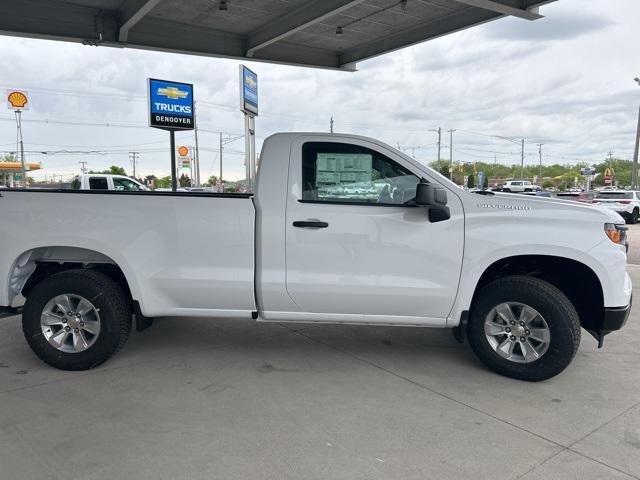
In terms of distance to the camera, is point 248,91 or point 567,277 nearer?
point 567,277

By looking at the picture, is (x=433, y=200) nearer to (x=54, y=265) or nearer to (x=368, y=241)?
(x=368, y=241)

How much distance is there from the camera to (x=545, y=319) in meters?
4.11

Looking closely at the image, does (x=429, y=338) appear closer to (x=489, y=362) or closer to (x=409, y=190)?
(x=489, y=362)

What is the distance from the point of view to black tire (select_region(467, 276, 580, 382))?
4.07m

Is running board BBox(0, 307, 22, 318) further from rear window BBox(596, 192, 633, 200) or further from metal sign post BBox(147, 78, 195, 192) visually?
rear window BBox(596, 192, 633, 200)

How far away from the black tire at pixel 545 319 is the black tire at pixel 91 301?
3111 mm

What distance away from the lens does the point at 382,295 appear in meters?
4.19

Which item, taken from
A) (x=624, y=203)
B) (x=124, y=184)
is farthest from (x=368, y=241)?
(x=624, y=203)

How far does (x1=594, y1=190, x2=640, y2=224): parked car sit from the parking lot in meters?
21.2

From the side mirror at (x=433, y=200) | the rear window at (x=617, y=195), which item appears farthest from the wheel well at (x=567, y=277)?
the rear window at (x=617, y=195)

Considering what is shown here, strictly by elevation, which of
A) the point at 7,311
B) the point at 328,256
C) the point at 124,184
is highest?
the point at 124,184

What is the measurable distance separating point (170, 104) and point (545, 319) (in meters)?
15.1

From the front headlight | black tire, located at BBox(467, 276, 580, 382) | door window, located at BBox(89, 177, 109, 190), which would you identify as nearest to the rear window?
door window, located at BBox(89, 177, 109, 190)

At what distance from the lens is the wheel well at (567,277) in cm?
421
